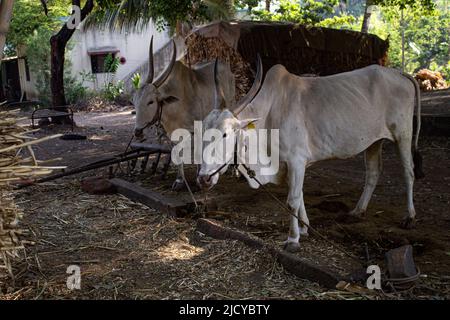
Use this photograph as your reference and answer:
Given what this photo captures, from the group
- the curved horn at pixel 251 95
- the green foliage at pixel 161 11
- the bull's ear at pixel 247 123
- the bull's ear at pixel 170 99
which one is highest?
the green foliage at pixel 161 11

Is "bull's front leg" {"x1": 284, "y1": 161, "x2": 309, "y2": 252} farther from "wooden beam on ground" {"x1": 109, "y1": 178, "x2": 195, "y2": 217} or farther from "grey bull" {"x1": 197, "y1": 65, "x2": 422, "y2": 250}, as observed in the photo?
"wooden beam on ground" {"x1": 109, "y1": 178, "x2": 195, "y2": 217}

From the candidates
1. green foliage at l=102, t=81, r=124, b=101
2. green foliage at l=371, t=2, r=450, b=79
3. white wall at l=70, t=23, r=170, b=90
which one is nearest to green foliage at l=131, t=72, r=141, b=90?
green foliage at l=102, t=81, r=124, b=101

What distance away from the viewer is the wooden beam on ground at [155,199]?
4859 mm

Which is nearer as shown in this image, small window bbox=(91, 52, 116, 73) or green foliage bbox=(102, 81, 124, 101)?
green foliage bbox=(102, 81, 124, 101)

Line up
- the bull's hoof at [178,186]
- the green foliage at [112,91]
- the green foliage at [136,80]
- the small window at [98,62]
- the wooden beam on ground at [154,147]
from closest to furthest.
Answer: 1. the bull's hoof at [178,186]
2. the wooden beam on ground at [154,147]
3. the green foliage at [136,80]
4. the green foliage at [112,91]
5. the small window at [98,62]

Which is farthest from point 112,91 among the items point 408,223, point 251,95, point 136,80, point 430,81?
point 408,223

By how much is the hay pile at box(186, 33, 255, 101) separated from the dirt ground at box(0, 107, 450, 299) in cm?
120

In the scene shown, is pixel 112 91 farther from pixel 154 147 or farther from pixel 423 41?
pixel 423 41

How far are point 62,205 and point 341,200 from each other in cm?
302

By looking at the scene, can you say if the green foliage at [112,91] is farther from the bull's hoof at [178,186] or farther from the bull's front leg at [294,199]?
the bull's front leg at [294,199]

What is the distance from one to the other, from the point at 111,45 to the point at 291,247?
18.9 m

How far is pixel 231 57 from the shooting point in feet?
20.2

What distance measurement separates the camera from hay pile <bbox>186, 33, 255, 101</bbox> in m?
6.13

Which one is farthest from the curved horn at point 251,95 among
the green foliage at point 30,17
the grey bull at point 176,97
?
the green foliage at point 30,17
